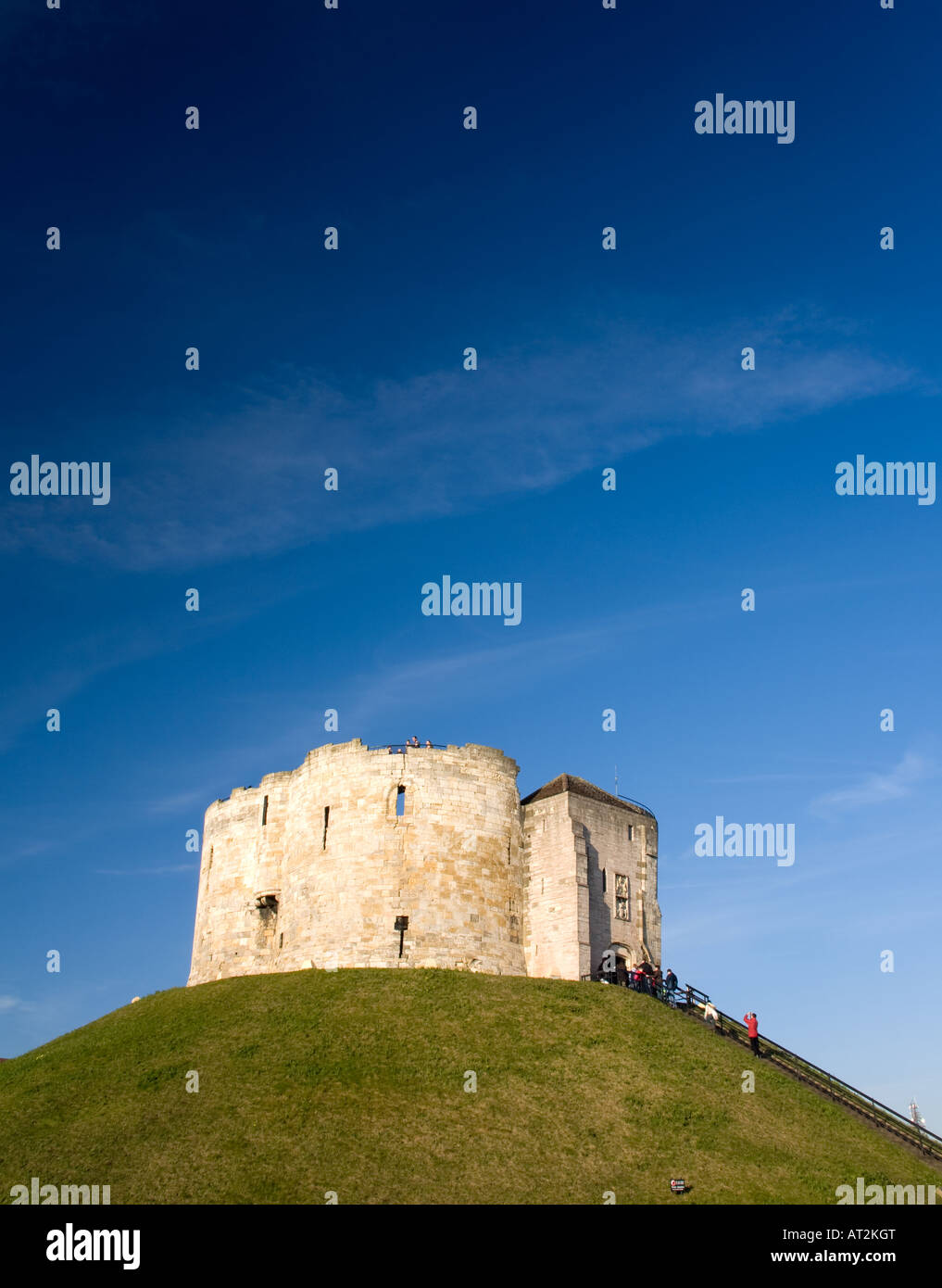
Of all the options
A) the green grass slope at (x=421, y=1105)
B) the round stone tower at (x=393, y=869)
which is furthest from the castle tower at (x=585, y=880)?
the green grass slope at (x=421, y=1105)

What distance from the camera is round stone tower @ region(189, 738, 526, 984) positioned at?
159 ft

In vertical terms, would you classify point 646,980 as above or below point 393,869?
below

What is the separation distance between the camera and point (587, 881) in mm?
50031

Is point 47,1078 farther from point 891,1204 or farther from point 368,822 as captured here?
point 891,1204

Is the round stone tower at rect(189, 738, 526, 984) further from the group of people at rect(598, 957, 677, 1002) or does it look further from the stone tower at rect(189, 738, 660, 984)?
the group of people at rect(598, 957, 677, 1002)

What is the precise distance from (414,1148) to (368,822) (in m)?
17.7

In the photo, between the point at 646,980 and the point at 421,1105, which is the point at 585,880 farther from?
the point at 421,1105

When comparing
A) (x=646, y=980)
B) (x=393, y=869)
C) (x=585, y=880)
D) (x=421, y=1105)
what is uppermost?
(x=393, y=869)

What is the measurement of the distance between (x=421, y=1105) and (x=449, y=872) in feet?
43.8

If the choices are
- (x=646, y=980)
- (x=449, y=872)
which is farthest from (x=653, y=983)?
(x=449, y=872)

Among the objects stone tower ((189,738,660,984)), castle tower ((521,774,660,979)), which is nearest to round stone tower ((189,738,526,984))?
stone tower ((189,738,660,984))

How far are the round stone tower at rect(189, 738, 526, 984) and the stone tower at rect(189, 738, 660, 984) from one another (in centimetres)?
5

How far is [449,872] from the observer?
49375 mm
